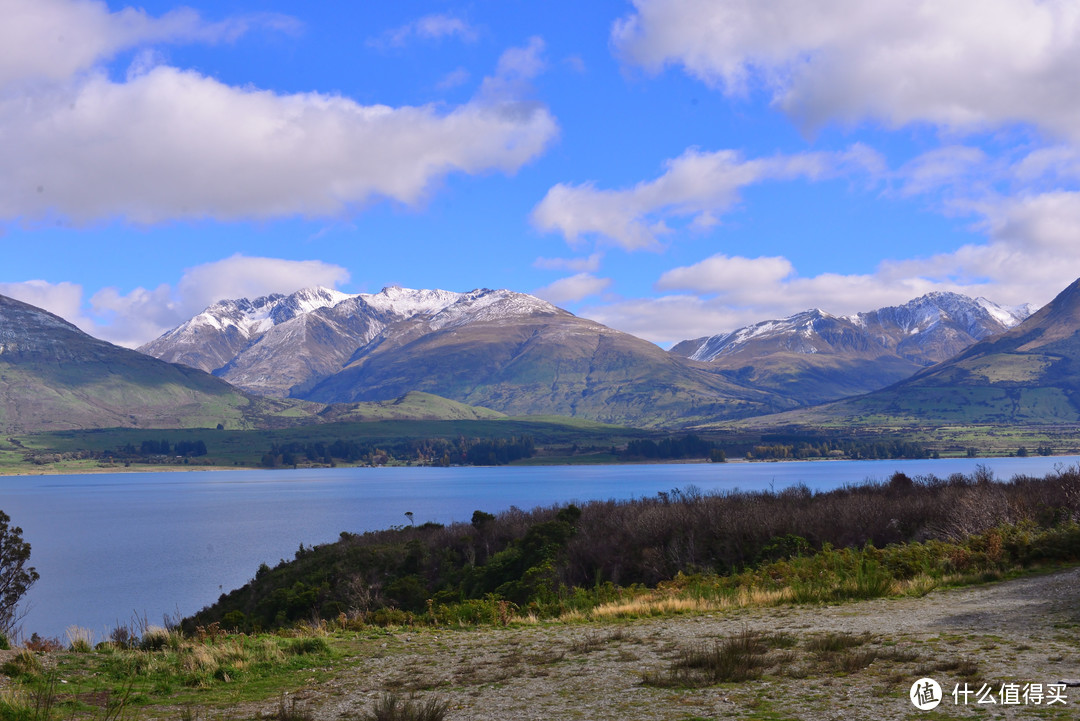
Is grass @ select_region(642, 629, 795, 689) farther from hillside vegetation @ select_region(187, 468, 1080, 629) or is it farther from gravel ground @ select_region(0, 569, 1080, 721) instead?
hillside vegetation @ select_region(187, 468, 1080, 629)

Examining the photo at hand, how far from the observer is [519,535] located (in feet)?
268

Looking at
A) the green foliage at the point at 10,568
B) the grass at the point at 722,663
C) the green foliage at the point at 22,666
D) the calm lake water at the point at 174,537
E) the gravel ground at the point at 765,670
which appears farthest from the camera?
the calm lake water at the point at 174,537

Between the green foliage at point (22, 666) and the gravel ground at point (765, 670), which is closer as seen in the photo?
the gravel ground at point (765, 670)

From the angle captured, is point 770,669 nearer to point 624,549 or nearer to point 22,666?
point 22,666

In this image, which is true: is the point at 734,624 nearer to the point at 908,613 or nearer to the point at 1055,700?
the point at 908,613

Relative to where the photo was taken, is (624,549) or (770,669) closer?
(770,669)

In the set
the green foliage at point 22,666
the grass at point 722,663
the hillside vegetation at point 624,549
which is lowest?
the hillside vegetation at point 624,549

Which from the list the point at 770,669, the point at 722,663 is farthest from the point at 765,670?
the point at 722,663

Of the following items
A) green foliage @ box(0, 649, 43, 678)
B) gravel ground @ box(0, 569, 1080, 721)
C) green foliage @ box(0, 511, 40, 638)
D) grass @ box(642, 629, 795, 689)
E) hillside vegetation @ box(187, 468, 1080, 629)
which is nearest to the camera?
gravel ground @ box(0, 569, 1080, 721)

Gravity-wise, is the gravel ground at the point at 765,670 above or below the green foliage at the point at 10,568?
above

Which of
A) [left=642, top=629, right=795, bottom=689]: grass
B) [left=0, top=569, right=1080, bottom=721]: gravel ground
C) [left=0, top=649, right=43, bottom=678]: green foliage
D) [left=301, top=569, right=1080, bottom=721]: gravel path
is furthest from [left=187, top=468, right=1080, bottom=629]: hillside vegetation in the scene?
[left=0, top=649, right=43, bottom=678]: green foliage

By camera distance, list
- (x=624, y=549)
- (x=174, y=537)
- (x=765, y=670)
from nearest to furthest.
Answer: (x=765, y=670) < (x=624, y=549) < (x=174, y=537)

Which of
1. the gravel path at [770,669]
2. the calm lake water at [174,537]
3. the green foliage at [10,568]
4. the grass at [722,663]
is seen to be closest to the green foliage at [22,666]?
the gravel path at [770,669]

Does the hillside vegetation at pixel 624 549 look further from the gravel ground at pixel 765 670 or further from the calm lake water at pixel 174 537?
the calm lake water at pixel 174 537
